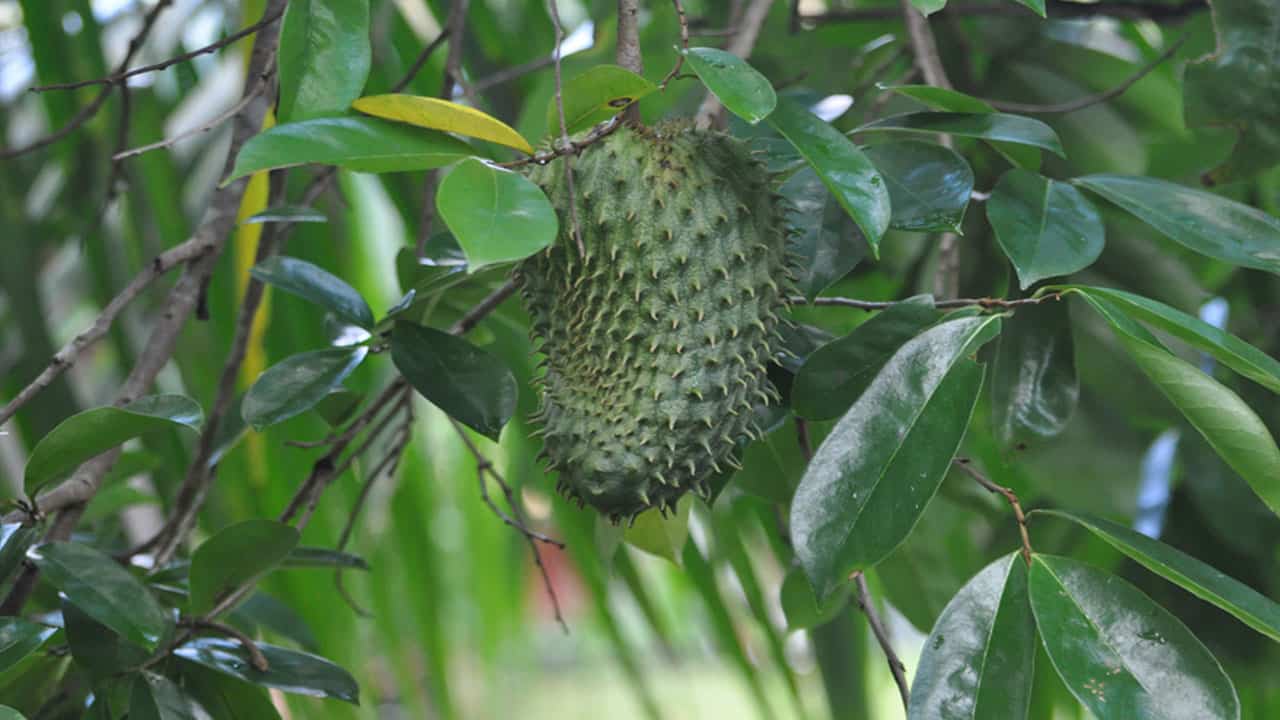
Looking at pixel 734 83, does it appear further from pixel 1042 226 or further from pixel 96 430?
pixel 96 430

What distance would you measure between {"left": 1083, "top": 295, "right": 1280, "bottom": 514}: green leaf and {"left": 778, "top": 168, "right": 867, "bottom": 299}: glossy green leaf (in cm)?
20

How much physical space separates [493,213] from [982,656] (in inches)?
14.7

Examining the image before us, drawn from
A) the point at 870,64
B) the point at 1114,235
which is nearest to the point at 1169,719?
the point at 1114,235

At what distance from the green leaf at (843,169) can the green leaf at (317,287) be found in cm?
38

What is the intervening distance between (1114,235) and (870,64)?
0.38 m

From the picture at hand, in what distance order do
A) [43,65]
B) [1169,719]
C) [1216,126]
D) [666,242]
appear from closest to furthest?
[1169,719]
[666,242]
[1216,126]
[43,65]

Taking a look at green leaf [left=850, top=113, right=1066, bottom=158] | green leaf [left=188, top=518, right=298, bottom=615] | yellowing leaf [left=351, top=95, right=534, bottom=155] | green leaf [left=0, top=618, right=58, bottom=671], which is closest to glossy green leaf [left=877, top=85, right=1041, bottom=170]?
green leaf [left=850, top=113, right=1066, bottom=158]

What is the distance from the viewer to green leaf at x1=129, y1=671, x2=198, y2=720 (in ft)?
2.40

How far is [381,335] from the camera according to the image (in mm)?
878

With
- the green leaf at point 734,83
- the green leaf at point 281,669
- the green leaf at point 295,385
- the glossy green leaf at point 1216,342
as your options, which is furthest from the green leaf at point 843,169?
the green leaf at point 281,669

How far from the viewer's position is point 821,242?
2.62 feet

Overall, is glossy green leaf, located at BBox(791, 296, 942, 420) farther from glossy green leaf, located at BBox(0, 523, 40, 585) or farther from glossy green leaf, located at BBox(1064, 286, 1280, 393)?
glossy green leaf, located at BBox(0, 523, 40, 585)

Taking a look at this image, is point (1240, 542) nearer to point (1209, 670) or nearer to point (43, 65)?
point (1209, 670)

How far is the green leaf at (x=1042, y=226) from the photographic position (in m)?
0.72
